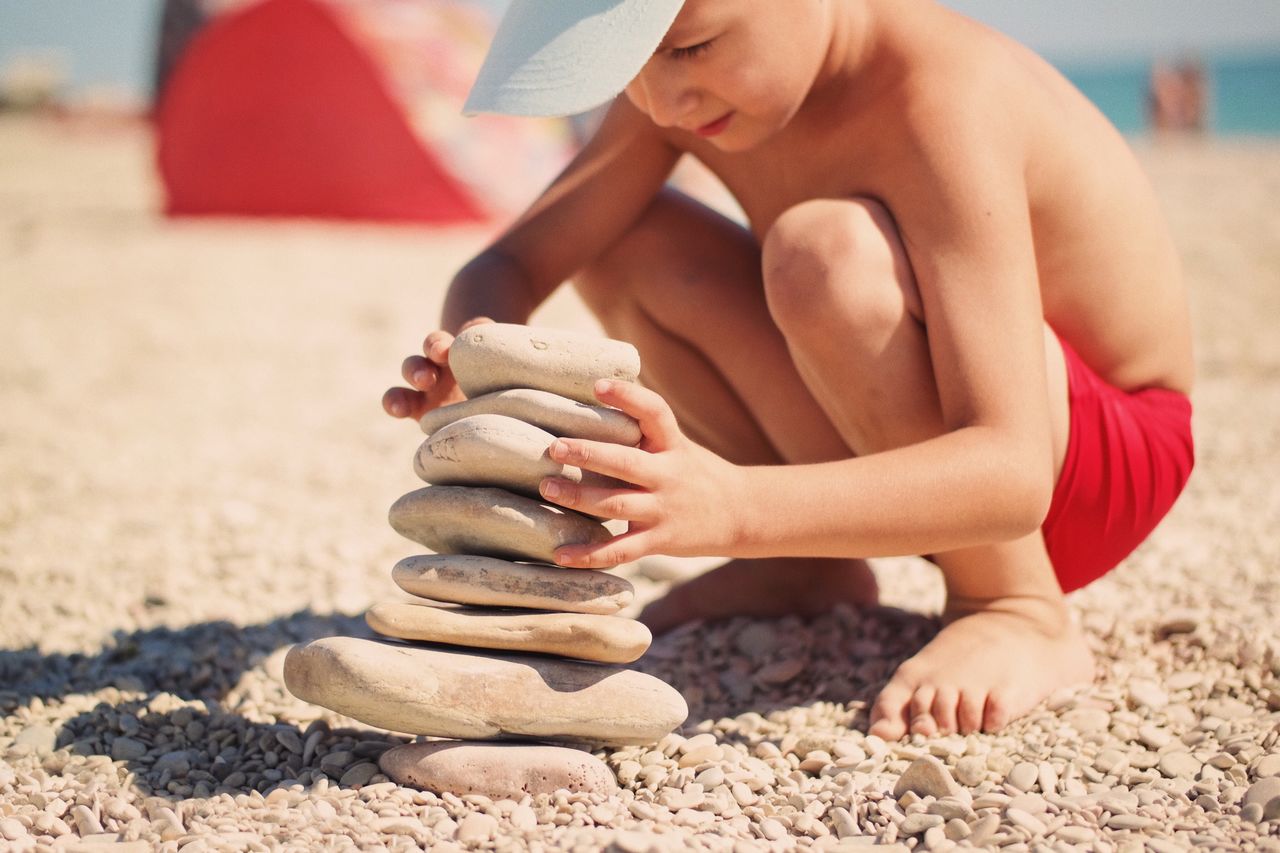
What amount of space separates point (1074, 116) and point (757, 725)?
130cm

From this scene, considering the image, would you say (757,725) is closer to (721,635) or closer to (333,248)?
(721,635)

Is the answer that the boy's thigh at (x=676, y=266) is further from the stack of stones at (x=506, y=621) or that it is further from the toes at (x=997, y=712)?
the toes at (x=997, y=712)

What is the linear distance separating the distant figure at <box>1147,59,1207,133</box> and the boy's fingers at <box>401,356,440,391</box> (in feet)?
72.4

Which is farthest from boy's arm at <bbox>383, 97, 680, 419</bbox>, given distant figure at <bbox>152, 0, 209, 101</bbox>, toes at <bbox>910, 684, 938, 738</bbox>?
distant figure at <bbox>152, 0, 209, 101</bbox>

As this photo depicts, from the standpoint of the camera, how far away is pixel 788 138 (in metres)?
2.44

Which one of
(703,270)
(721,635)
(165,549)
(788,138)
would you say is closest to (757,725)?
(721,635)

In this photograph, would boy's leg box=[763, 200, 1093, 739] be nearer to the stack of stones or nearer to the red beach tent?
the stack of stones

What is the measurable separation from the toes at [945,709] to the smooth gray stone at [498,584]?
644 millimetres

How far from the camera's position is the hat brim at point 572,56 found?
190 centimetres

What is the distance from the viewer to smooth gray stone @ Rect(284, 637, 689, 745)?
1803 mm

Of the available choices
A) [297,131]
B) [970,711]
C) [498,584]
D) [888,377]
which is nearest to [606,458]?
[498,584]

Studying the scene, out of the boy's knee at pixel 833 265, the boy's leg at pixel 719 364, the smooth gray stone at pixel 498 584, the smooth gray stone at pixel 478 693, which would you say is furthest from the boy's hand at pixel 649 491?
the boy's leg at pixel 719 364

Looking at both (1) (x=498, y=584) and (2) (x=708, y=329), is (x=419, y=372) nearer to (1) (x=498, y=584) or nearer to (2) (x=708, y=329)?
(1) (x=498, y=584)

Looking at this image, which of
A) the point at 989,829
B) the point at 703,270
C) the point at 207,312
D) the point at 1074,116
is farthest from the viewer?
the point at 207,312
